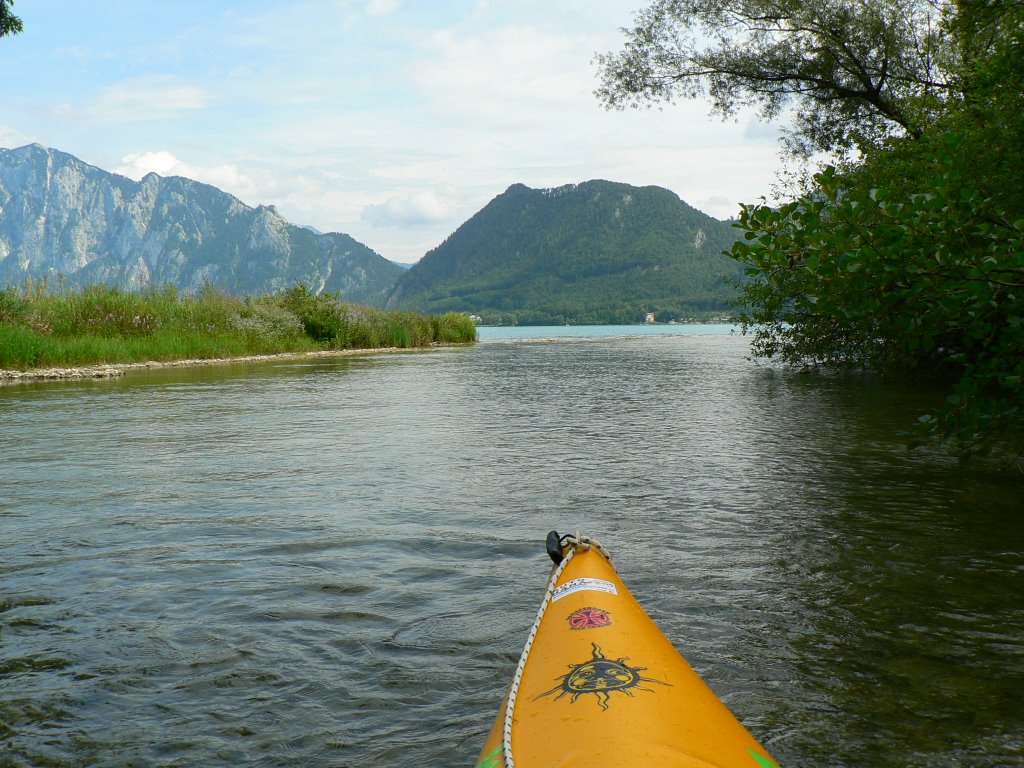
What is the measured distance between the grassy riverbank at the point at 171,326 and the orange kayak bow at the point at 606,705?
844 inches

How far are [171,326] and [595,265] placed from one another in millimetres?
137224

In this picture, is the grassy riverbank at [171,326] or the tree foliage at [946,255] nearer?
the tree foliage at [946,255]

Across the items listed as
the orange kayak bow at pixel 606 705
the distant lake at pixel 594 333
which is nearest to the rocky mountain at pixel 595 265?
the distant lake at pixel 594 333

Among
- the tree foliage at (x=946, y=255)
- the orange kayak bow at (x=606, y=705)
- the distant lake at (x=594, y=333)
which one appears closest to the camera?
the orange kayak bow at (x=606, y=705)

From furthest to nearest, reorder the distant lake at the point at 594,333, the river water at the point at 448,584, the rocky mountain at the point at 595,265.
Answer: the rocky mountain at the point at 595,265
the distant lake at the point at 594,333
the river water at the point at 448,584

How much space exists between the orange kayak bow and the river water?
587 mm

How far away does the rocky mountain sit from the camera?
135 meters

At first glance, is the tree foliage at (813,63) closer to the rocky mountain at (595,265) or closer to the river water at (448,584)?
the river water at (448,584)

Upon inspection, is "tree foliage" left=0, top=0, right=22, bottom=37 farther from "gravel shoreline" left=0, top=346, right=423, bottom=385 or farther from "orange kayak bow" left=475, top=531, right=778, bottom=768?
"orange kayak bow" left=475, top=531, right=778, bottom=768

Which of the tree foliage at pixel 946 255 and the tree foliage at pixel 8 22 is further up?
the tree foliage at pixel 8 22

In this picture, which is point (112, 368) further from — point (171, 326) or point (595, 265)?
point (595, 265)

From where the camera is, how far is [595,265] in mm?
159375

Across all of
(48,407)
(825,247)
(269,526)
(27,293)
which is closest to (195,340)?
(27,293)

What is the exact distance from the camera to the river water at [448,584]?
3.25 m
